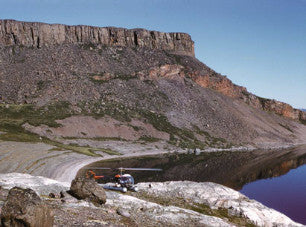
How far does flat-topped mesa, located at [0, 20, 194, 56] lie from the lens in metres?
149

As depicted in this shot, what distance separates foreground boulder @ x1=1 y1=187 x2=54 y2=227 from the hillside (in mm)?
65237

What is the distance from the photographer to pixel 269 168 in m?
86.1

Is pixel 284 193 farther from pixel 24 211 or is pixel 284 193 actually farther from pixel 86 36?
pixel 86 36

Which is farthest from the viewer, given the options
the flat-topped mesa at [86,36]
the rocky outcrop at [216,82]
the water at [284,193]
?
the rocky outcrop at [216,82]

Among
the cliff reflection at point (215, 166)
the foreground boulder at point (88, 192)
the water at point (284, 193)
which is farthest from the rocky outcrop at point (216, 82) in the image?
the foreground boulder at point (88, 192)

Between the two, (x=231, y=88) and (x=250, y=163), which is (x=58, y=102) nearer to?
(x=250, y=163)

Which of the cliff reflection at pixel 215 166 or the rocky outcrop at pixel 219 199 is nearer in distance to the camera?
the rocky outcrop at pixel 219 199

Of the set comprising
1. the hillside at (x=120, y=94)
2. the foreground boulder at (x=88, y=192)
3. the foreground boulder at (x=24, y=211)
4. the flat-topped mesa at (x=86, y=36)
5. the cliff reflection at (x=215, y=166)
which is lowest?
the cliff reflection at (x=215, y=166)

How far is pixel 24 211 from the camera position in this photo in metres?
17.8

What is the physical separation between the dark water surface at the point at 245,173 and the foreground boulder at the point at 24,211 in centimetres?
3768

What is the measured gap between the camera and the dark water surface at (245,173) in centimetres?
5491

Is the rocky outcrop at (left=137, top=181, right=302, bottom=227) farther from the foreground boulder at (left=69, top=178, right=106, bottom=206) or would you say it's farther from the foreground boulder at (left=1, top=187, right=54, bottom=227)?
the foreground boulder at (left=1, top=187, right=54, bottom=227)

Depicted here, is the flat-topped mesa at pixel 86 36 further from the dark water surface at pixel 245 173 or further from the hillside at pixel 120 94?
the dark water surface at pixel 245 173

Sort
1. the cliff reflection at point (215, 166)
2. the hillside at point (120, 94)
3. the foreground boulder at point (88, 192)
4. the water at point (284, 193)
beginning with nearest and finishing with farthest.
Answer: the foreground boulder at point (88, 192), the water at point (284, 193), the cliff reflection at point (215, 166), the hillside at point (120, 94)
